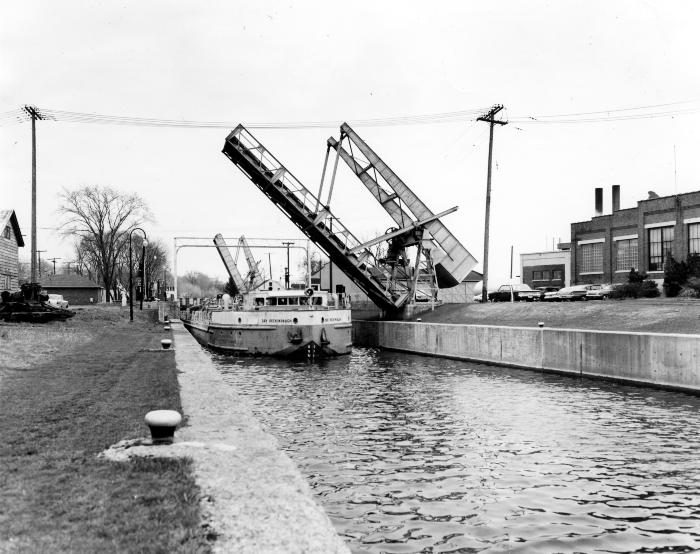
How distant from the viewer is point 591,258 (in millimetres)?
52625

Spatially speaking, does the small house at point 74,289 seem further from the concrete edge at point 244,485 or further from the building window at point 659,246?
the concrete edge at point 244,485

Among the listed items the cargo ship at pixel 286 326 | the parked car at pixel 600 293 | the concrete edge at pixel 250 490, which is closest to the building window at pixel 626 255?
the parked car at pixel 600 293

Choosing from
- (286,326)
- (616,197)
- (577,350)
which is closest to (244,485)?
(577,350)

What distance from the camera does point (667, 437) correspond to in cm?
1166

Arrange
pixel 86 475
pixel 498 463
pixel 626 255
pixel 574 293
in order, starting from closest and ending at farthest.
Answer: pixel 86 475 < pixel 498 463 < pixel 574 293 < pixel 626 255

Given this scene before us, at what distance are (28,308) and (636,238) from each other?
38.4 m

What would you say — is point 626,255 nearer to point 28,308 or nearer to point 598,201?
point 598,201

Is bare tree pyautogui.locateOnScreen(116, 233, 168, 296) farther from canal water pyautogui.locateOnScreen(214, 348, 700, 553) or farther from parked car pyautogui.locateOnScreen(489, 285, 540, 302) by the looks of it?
canal water pyautogui.locateOnScreen(214, 348, 700, 553)

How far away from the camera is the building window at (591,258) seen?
170 ft

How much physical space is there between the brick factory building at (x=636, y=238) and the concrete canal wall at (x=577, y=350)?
22.2m

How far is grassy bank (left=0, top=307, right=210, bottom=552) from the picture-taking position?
514 centimetres

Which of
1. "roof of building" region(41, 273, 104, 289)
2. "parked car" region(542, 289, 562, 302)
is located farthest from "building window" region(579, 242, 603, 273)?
"roof of building" region(41, 273, 104, 289)

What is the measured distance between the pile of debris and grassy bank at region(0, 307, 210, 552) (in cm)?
2157

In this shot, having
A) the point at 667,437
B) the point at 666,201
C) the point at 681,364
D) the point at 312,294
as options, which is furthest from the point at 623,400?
the point at 666,201
